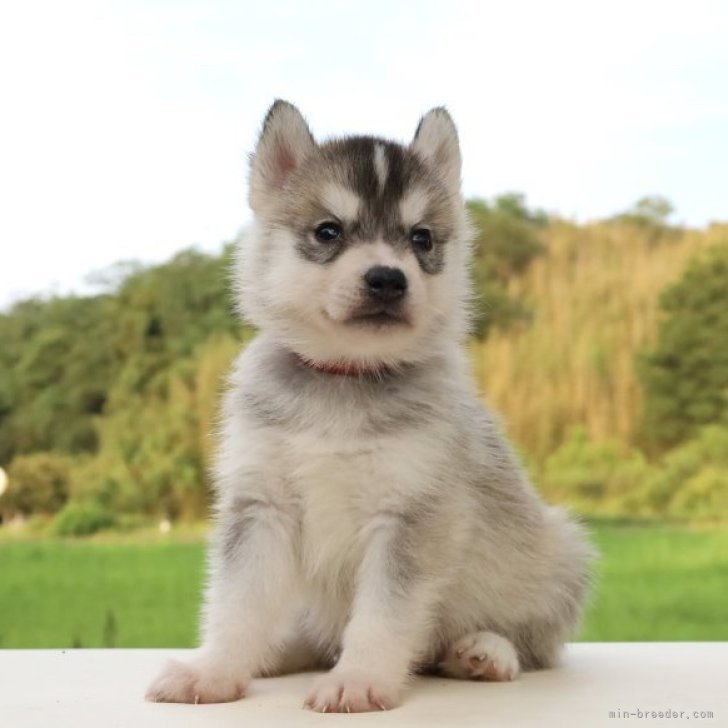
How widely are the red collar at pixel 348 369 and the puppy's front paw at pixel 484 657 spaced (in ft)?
1.64

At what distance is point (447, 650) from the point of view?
2.10 metres

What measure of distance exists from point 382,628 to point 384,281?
530 mm

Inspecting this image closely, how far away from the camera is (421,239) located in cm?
198

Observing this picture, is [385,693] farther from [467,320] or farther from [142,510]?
[142,510]

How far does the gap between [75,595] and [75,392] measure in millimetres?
806

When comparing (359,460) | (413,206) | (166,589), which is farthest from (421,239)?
(166,589)

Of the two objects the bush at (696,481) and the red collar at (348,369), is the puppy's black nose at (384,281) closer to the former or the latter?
the red collar at (348,369)

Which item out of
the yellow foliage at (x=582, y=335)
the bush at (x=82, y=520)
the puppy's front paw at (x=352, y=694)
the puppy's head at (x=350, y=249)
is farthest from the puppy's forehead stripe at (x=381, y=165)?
the bush at (x=82, y=520)

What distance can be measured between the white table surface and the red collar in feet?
1.72

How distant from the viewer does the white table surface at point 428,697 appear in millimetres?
1721

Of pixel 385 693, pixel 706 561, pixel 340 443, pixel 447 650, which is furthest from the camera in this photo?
pixel 706 561

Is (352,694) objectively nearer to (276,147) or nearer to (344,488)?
(344,488)

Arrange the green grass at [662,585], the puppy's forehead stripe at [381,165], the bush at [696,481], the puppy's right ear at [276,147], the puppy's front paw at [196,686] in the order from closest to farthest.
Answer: the puppy's front paw at [196,686] → the puppy's forehead stripe at [381,165] → the puppy's right ear at [276,147] → the green grass at [662,585] → the bush at [696,481]

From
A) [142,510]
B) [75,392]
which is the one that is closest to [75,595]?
[142,510]
